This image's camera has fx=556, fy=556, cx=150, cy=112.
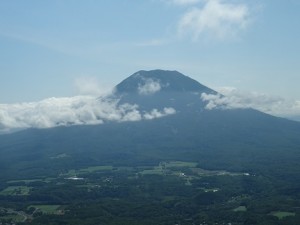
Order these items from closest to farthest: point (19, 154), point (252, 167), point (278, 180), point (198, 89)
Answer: point (278, 180)
point (252, 167)
point (19, 154)
point (198, 89)

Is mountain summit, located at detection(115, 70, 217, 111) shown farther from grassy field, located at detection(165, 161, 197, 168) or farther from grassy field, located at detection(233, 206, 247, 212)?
grassy field, located at detection(233, 206, 247, 212)

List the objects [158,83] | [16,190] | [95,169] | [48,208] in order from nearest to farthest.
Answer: [48,208] → [16,190] → [95,169] → [158,83]

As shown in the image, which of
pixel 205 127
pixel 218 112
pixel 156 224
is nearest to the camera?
pixel 156 224

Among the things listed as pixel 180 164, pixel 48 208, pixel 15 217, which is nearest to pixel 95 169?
pixel 180 164

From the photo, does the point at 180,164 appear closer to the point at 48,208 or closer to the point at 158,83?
the point at 48,208

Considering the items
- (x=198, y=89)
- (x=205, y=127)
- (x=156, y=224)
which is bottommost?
(x=156, y=224)

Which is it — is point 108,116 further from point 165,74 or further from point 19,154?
point 19,154

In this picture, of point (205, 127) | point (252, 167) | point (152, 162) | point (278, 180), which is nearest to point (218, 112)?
point (205, 127)

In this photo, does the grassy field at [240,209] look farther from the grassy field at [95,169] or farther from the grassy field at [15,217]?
the grassy field at [95,169]
